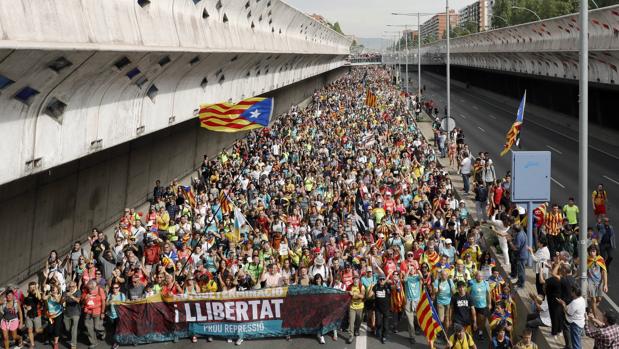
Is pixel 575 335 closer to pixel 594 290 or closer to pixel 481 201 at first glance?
pixel 594 290

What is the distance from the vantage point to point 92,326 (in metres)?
13.8

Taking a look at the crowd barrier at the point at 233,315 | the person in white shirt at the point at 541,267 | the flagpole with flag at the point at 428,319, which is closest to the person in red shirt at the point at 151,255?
the crowd barrier at the point at 233,315

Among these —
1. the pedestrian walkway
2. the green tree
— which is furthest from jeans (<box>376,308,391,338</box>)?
the green tree

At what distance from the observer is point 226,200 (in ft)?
66.1

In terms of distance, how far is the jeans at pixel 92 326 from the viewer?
13766mm

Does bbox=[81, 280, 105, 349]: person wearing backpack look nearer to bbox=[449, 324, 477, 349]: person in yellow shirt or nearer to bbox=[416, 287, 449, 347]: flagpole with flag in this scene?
bbox=[416, 287, 449, 347]: flagpole with flag

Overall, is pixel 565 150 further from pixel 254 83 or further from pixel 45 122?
pixel 45 122

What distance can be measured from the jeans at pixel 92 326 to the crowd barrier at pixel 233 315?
448 millimetres

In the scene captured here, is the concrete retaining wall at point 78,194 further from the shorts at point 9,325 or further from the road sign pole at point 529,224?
the road sign pole at point 529,224

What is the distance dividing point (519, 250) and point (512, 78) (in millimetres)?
58967

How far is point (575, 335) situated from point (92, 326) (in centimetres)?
901

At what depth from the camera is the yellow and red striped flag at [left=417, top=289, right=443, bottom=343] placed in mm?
12523

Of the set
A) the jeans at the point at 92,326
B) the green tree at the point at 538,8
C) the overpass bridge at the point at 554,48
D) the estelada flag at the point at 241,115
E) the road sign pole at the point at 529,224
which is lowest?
the jeans at the point at 92,326

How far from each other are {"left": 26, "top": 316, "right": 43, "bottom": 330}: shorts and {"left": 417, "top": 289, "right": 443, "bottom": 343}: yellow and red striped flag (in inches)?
300
